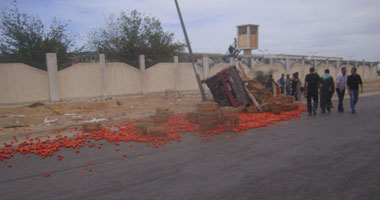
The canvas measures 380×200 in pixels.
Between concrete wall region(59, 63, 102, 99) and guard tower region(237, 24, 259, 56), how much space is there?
21850mm

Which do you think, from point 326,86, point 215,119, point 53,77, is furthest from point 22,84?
point 326,86

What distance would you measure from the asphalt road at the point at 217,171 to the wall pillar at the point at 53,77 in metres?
9.44

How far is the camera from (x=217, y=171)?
4.53 metres

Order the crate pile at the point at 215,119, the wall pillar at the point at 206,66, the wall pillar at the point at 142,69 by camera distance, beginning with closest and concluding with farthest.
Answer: the crate pile at the point at 215,119 → the wall pillar at the point at 142,69 → the wall pillar at the point at 206,66

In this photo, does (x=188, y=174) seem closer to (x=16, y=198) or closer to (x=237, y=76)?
→ (x=16, y=198)

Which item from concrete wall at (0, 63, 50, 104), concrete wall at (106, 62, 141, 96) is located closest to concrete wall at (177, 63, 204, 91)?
concrete wall at (106, 62, 141, 96)

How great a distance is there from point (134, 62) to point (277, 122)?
13.1 metres

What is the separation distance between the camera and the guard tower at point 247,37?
1284 inches

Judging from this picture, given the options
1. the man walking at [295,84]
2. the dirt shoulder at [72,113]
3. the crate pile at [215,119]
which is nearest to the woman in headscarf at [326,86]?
the crate pile at [215,119]

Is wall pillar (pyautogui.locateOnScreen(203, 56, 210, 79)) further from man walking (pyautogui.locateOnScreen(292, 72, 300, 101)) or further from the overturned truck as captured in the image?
the overturned truck

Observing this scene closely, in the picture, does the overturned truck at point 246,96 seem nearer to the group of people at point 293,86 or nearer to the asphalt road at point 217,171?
the asphalt road at point 217,171

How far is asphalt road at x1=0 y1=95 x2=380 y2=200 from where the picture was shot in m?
3.76

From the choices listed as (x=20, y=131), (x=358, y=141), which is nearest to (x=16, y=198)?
(x=20, y=131)

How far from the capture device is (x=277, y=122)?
9.00 m
